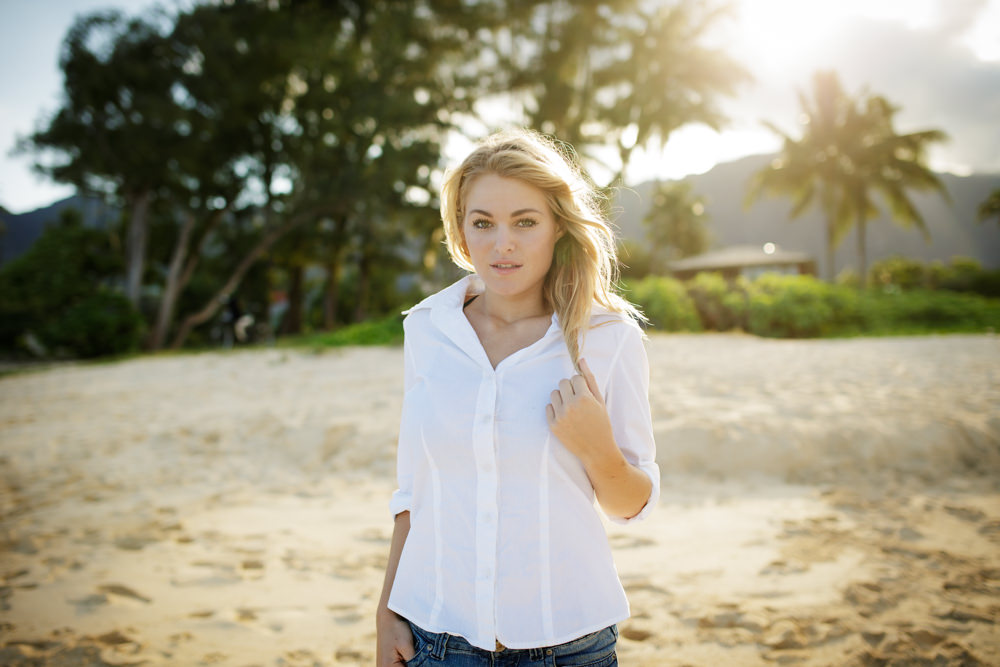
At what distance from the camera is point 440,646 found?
52.8 inches

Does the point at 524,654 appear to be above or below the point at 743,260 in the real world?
below

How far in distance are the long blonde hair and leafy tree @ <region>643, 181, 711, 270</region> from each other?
46.4 metres

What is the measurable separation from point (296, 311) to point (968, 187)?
399 ft

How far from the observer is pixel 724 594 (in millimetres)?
3309

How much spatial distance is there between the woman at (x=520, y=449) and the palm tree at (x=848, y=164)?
31836mm

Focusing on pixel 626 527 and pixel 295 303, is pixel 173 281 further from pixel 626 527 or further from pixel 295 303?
pixel 626 527

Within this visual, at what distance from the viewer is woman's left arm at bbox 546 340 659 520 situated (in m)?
1.25

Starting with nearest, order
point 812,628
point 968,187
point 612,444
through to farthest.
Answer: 1. point 612,444
2. point 812,628
3. point 968,187

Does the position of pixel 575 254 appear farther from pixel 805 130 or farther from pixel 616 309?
pixel 805 130

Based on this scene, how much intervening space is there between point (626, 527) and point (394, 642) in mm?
3321

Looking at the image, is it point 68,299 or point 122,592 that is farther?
point 68,299

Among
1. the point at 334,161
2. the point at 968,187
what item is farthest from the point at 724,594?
the point at 968,187

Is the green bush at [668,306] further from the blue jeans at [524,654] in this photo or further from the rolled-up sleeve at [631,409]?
the blue jeans at [524,654]

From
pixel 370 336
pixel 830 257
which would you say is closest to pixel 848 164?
pixel 830 257
